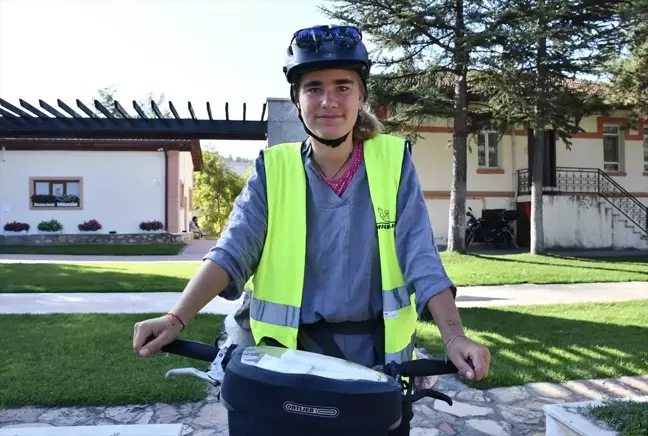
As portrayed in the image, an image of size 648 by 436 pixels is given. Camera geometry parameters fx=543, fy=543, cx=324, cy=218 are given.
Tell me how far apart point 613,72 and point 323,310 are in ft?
51.2

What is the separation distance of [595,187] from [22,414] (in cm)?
2136

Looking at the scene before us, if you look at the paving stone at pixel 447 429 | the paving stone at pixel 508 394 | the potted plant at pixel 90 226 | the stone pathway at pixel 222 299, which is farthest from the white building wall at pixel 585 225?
the potted plant at pixel 90 226

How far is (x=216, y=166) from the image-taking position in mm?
37625

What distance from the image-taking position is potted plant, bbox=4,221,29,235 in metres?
21.2

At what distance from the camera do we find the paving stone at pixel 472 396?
14.9ft

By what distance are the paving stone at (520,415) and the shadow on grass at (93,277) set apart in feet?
22.7

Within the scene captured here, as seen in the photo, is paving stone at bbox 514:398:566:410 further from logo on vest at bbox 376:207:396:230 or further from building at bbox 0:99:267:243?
building at bbox 0:99:267:243

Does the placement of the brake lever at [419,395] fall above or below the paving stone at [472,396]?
above

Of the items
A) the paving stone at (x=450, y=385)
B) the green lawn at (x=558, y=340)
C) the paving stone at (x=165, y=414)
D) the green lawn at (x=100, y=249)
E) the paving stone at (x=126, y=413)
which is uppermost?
the green lawn at (x=100, y=249)

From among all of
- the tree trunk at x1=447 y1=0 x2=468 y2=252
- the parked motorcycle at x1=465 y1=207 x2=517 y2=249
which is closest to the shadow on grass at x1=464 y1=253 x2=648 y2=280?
the tree trunk at x1=447 y1=0 x2=468 y2=252

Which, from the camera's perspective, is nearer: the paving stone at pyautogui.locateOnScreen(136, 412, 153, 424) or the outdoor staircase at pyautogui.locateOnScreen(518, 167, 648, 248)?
the paving stone at pyautogui.locateOnScreen(136, 412, 153, 424)

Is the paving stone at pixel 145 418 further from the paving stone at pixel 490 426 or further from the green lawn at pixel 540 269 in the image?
the green lawn at pixel 540 269

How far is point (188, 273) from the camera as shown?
12570 millimetres

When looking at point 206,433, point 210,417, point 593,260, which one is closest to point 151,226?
point 593,260
